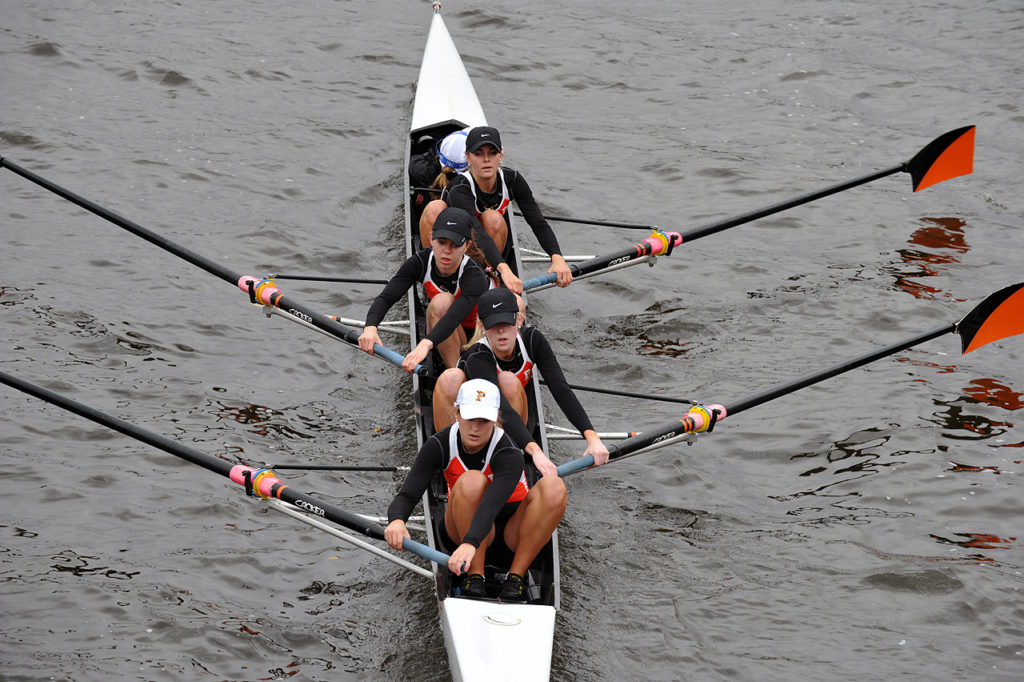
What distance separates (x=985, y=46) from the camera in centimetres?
1583

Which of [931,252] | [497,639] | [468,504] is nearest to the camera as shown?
[497,639]

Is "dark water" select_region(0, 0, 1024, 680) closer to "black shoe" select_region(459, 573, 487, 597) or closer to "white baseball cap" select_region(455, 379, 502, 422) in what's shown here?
"black shoe" select_region(459, 573, 487, 597)

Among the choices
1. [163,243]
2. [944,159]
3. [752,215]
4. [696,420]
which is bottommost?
[696,420]

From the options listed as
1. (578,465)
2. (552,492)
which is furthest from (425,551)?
(578,465)

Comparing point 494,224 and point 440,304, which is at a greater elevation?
point 494,224

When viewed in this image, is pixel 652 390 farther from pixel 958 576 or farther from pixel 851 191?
pixel 851 191

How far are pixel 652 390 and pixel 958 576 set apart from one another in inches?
121

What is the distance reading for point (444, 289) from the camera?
8039 millimetres

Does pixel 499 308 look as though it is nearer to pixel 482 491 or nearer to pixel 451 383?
pixel 451 383

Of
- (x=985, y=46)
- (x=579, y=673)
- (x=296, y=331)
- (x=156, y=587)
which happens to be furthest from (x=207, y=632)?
(x=985, y=46)

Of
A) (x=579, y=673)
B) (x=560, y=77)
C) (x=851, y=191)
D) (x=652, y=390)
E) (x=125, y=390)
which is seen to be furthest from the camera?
(x=560, y=77)

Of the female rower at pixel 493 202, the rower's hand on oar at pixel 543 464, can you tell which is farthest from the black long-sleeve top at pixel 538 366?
the female rower at pixel 493 202

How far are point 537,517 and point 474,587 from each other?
536mm

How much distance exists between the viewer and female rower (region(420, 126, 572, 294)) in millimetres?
8391
